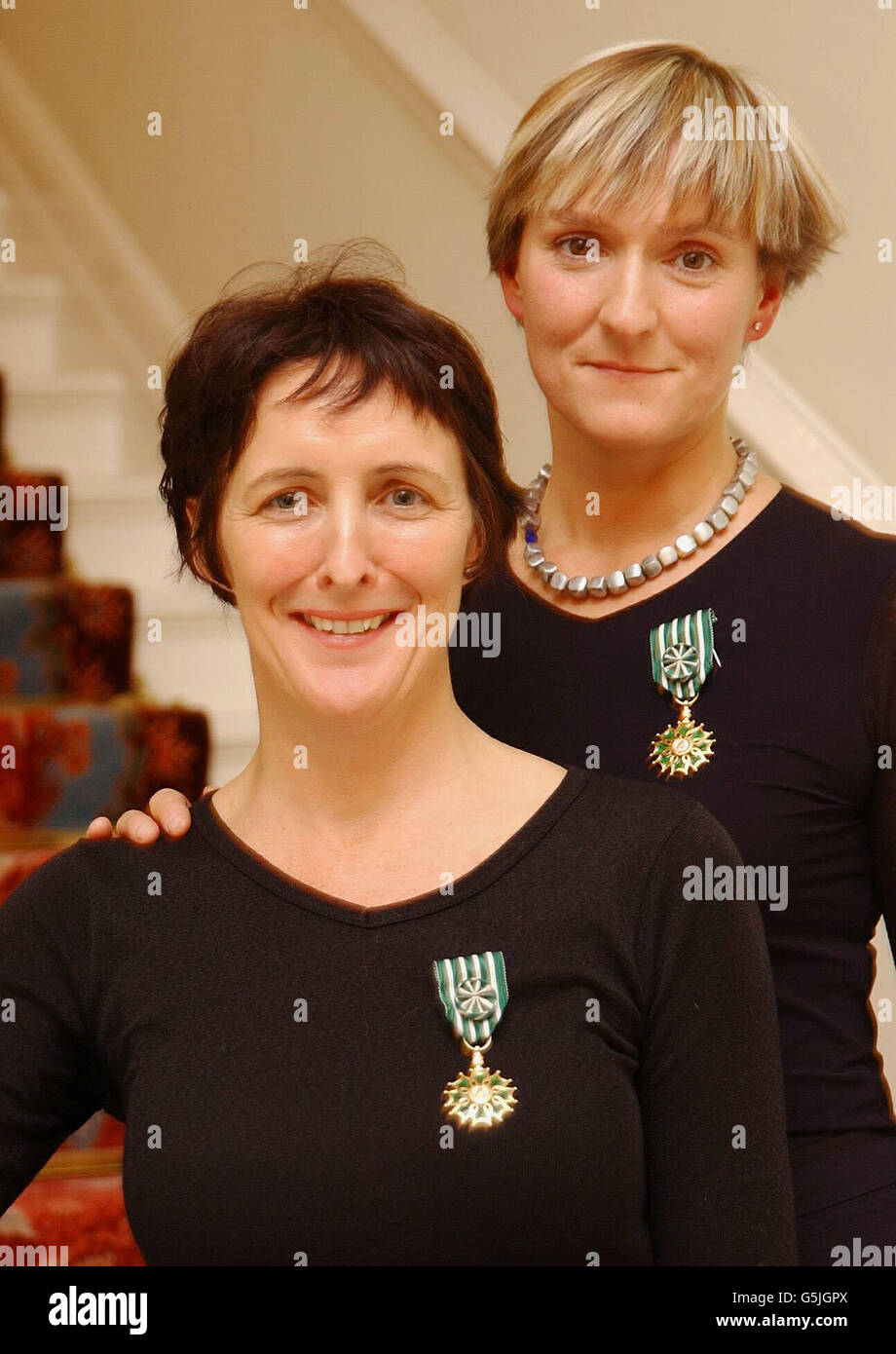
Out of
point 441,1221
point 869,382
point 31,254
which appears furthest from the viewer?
point 31,254

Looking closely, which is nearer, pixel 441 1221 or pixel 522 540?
pixel 441 1221

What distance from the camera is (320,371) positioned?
3.92ft

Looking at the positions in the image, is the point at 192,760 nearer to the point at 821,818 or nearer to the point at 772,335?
the point at 772,335

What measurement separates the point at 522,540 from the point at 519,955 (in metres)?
0.59

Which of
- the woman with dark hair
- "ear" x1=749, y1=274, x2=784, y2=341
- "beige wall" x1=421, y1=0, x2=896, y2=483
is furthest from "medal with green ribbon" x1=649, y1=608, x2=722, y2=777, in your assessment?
"beige wall" x1=421, y1=0, x2=896, y2=483

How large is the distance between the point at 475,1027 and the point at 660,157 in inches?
29.4

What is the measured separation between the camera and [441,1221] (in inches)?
44.4

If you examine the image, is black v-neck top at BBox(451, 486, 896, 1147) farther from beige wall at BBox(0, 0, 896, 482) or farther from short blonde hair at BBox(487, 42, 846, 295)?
beige wall at BBox(0, 0, 896, 482)

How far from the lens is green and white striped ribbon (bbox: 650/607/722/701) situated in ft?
4.67

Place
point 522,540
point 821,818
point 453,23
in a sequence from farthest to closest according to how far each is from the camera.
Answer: point 453,23, point 522,540, point 821,818

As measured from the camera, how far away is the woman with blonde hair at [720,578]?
54.2 inches

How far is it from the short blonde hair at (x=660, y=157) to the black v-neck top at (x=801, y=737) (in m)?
0.27

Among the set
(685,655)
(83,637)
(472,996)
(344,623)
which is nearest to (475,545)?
(344,623)
